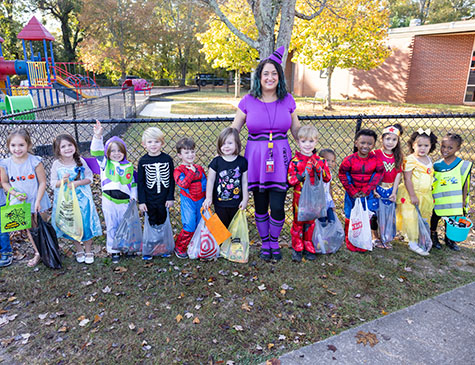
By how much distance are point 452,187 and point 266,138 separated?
212 cm

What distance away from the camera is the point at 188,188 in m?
3.46

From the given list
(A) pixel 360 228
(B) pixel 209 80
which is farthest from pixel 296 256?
(B) pixel 209 80

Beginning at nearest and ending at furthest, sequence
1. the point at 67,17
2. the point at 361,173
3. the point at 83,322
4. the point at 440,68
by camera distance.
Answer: the point at 83,322 → the point at 361,173 → the point at 440,68 → the point at 67,17

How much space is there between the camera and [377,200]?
12.5 feet

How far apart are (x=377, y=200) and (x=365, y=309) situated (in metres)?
1.31

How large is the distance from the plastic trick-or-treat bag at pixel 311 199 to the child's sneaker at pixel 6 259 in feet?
9.86

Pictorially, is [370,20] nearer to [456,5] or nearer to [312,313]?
[312,313]

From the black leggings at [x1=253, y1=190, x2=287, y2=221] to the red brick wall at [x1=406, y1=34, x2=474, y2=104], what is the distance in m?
20.5

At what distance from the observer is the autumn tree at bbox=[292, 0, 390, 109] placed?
602 inches

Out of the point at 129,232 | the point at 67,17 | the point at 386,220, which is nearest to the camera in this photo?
Answer: the point at 129,232

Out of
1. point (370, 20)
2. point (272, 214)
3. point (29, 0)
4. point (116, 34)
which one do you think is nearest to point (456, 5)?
point (370, 20)

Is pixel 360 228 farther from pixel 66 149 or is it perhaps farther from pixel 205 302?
pixel 66 149

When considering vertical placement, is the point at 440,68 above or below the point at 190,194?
above

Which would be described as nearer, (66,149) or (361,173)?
(66,149)
